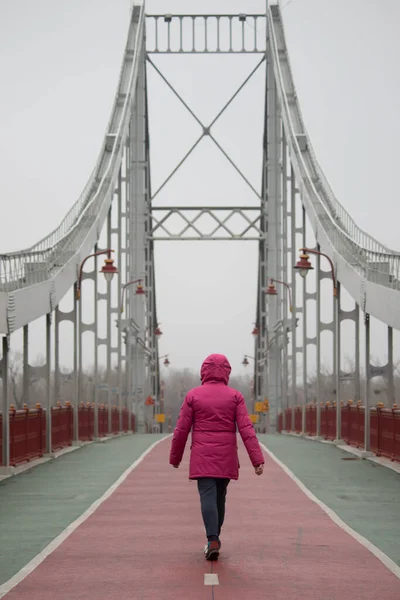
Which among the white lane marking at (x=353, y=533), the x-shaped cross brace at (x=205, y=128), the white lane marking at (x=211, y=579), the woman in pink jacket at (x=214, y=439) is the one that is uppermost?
the x-shaped cross brace at (x=205, y=128)

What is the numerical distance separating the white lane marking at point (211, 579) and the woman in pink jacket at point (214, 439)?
2.25 ft

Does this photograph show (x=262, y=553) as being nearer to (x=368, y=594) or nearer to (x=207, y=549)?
(x=207, y=549)

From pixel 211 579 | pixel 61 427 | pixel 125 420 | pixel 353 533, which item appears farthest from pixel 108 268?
pixel 211 579

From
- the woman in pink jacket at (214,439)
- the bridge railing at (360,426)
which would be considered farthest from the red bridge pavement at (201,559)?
the bridge railing at (360,426)

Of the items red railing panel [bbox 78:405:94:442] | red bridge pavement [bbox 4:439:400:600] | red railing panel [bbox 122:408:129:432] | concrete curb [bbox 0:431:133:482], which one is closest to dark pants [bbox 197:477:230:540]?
red bridge pavement [bbox 4:439:400:600]

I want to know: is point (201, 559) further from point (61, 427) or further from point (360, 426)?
point (61, 427)

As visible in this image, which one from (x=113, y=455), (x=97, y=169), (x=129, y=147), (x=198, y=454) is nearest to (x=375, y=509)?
(x=198, y=454)

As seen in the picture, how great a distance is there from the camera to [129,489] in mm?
17594

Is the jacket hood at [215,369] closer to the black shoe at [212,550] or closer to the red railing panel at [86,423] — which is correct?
the black shoe at [212,550]

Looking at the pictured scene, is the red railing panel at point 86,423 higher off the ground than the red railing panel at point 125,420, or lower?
higher

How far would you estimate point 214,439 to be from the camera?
10.4 meters

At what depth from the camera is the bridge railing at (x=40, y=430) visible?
72.0 ft

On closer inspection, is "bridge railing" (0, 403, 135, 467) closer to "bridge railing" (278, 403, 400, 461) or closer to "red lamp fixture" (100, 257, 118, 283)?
"red lamp fixture" (100, 257, 118, 283)

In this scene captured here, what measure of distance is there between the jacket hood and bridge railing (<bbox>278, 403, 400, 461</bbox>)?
11.9 metres
